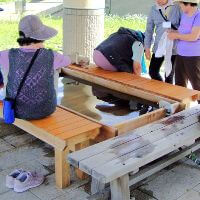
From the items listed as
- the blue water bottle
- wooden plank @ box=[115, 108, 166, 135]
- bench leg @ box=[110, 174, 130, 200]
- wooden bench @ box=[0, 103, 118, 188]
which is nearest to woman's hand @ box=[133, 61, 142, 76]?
wooden plank @ box=[115, 108, 166, 135]

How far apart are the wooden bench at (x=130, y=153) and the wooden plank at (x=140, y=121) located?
206 mm

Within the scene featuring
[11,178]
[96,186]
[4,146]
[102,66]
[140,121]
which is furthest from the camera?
[102,66]

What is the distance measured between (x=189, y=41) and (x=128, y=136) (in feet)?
6.03

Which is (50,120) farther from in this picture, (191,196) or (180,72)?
(180,72)

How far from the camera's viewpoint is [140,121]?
3.51 m

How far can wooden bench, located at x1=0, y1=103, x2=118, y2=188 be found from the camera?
3090 mm

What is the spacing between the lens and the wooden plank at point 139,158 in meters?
2.48

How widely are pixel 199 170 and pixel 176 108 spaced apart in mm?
672

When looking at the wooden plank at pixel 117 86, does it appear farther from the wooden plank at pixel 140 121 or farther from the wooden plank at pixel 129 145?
the wooden plank at pixel 129 145

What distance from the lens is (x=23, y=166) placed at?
11.7ft

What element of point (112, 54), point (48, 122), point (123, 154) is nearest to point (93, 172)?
point (123, 154)

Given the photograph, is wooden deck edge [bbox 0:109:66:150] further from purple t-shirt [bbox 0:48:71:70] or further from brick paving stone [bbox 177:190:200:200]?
brick paving stone [bbox 177:190:200:200]

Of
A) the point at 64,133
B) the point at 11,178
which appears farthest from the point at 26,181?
the point at 64,133

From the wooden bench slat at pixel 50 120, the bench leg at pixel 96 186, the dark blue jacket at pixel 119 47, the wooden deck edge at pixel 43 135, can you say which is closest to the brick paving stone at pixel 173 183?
the bench leg at pixel 96 186
